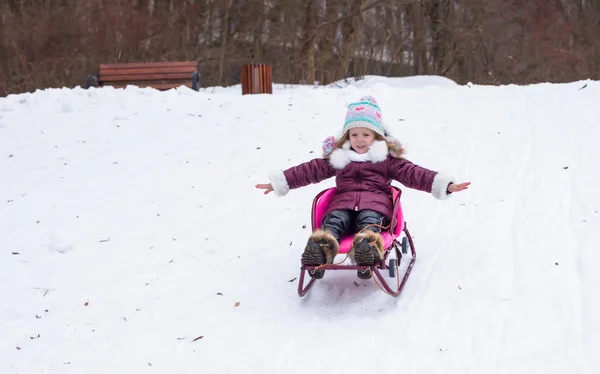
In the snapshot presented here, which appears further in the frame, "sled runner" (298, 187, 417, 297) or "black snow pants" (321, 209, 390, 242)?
"black snow pants" (321, 209, 390, 242)

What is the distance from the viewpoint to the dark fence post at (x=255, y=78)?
11203mm

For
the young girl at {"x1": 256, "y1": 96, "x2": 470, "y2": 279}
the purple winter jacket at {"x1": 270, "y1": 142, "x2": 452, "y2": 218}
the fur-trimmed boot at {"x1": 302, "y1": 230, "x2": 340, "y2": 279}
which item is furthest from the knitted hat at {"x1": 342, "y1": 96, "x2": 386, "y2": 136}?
the fur-trimmed boot at {"x1": 302, "y1": 230, "x2": 340, "y2": 279}

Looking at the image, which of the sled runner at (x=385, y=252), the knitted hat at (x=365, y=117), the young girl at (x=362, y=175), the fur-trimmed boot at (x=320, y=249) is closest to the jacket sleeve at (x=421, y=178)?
the young girl at (x=362, y=175)

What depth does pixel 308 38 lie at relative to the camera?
1788cm

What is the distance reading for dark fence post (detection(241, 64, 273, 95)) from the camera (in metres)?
11.2

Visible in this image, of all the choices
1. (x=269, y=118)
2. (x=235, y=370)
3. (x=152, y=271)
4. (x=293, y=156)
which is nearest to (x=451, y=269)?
(x=235, y=370)

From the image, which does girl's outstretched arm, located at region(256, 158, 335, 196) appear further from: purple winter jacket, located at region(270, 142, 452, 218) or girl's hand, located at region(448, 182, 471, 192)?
girl's hand, located at region(448, 182, 471, 192)

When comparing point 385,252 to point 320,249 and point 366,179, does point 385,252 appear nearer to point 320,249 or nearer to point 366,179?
point 320,249

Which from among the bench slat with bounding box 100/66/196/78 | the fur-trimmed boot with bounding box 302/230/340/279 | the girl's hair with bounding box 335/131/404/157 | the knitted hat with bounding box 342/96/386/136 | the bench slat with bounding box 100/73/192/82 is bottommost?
the fur-trimmed boot with bounding box 302/230/340/279

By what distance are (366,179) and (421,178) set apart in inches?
14.4

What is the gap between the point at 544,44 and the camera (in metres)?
21.2

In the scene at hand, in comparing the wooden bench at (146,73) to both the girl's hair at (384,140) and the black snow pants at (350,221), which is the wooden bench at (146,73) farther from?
the black snow pants at (350,221)

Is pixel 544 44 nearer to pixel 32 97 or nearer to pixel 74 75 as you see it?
pixel 74 75

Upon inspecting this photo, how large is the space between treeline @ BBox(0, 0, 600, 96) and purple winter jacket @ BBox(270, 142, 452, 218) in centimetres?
1216
